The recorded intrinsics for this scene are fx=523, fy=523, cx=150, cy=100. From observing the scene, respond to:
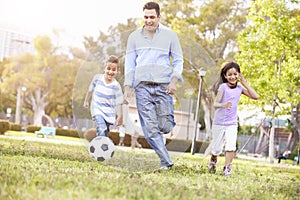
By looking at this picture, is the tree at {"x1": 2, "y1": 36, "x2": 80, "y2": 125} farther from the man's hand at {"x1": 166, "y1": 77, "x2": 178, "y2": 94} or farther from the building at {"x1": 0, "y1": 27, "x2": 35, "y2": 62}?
the man's hand at {"x1": 166, "y1": 77, "x2": 178, "y2": 94}

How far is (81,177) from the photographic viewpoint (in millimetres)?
4086

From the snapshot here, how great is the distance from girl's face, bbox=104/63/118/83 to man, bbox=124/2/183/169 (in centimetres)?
30

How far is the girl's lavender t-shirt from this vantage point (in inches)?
248

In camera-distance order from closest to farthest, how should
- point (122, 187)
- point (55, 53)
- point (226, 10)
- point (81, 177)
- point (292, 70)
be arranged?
1. point (122, 187)
2. point (81, 177)
3. point (292, 70)
4. point (226, 10)
5. point (55, 53)

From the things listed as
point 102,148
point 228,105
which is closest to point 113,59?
point 102,148

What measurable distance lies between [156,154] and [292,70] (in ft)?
35.8

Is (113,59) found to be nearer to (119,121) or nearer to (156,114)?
(119,121)

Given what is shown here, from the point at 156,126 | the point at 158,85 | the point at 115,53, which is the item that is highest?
the point at 115,53

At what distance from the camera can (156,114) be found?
5.55 metres

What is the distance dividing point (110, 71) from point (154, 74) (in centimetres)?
65

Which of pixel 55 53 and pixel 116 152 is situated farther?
pixel 55 53

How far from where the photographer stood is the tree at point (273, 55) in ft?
52.4

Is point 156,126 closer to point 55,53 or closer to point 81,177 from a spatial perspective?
point 81,177

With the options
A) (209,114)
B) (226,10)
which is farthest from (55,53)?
(209,114)
